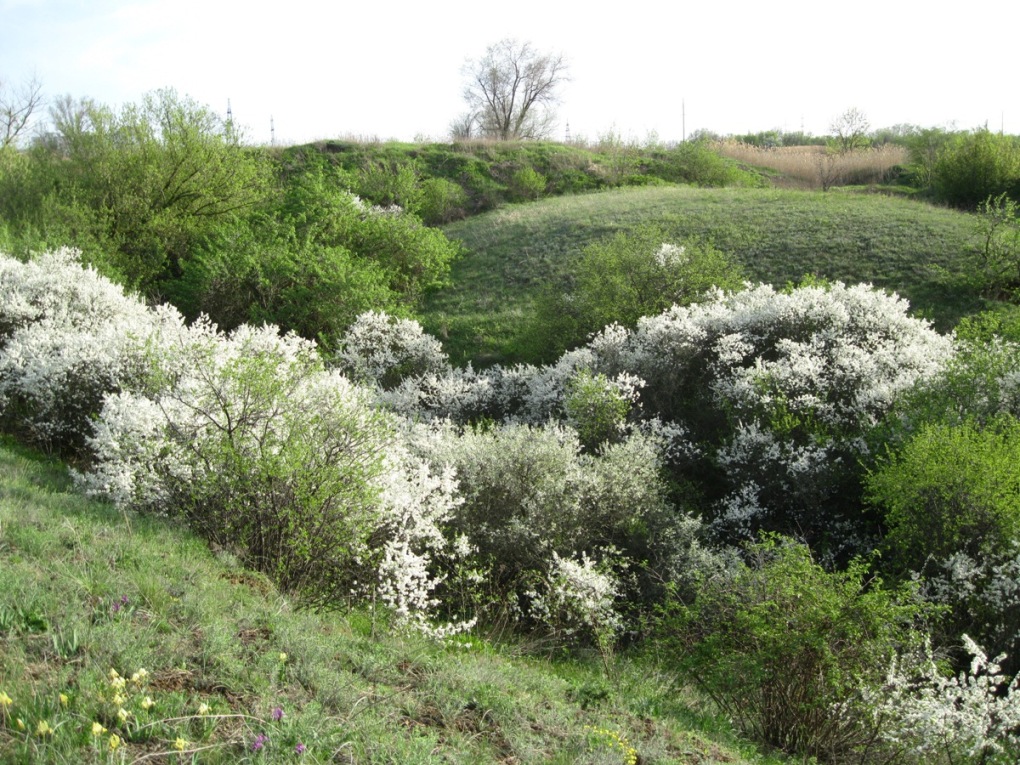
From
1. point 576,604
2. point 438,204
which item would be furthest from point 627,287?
point 438,204

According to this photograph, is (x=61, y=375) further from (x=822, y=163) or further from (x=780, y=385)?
(x=822, y=163)

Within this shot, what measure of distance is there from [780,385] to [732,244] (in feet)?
48.0

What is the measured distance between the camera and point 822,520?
12.7 m

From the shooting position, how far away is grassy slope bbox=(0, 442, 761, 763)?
403 cm

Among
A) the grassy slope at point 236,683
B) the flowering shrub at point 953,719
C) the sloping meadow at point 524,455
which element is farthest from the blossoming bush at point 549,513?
the flowering shrub at point 953,719

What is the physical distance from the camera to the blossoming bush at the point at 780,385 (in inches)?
503

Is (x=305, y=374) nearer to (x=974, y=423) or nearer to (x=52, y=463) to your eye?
(x=52, y=463)

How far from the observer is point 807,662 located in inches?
274

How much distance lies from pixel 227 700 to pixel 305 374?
5.97 metres

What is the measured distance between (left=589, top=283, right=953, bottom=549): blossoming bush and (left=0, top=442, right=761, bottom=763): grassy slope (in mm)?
6615

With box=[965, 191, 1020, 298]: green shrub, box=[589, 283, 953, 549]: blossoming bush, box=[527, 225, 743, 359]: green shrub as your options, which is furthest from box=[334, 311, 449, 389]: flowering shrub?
box=[965, 191, 1020, 298]: green shrub

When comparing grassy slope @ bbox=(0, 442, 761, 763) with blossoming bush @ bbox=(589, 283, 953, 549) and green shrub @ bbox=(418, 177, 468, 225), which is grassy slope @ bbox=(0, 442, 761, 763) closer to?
blossoming bush @ bbox=(589, 283, 953, 549)

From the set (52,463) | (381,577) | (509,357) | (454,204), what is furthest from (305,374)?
(454,204)

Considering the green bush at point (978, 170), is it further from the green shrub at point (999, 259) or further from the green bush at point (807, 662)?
the green bush at point (807, 662)
